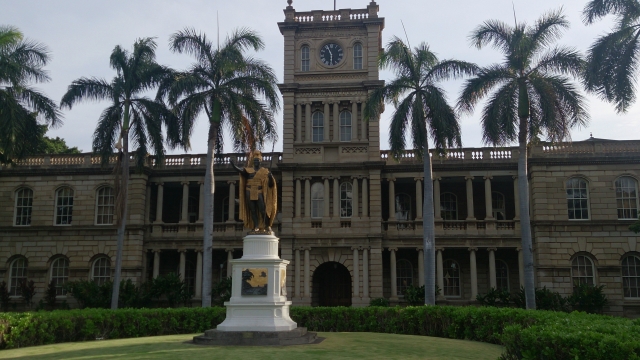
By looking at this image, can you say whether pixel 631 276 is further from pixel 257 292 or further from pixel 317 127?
pixel 257 292

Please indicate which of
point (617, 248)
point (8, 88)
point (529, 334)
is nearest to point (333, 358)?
point (529, 334)

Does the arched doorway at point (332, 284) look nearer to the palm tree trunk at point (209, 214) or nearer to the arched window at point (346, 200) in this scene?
the arched window at point (346, 200)

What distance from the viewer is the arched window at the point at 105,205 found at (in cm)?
3412

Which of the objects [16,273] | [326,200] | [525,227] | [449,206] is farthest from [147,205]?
[525,227]

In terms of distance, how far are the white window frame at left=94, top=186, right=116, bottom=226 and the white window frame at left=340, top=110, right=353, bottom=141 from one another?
503 inches

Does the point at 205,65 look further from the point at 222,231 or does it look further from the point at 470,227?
the point at 470,227

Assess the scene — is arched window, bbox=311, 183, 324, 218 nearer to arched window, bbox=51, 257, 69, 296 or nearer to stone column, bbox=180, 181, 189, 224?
stone column, bbox=180, 181, 189, 224

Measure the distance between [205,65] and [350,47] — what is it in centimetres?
946

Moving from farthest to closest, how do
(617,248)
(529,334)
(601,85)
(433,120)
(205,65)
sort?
1. (617,248)
2. (205,65)
3. (433,120)
4. (601,85)
5. (529,334)

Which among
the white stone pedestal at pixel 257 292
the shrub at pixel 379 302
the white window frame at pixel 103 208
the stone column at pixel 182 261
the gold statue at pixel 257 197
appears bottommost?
the shrub at pixel 379 302

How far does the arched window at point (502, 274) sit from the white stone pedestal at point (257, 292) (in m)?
20.1

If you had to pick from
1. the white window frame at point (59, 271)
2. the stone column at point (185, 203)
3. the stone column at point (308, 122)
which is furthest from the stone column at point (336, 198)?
the white window frame at point (59, 271)

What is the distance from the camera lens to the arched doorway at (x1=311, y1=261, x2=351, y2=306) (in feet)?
108

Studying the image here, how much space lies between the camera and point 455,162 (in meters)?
32.8
